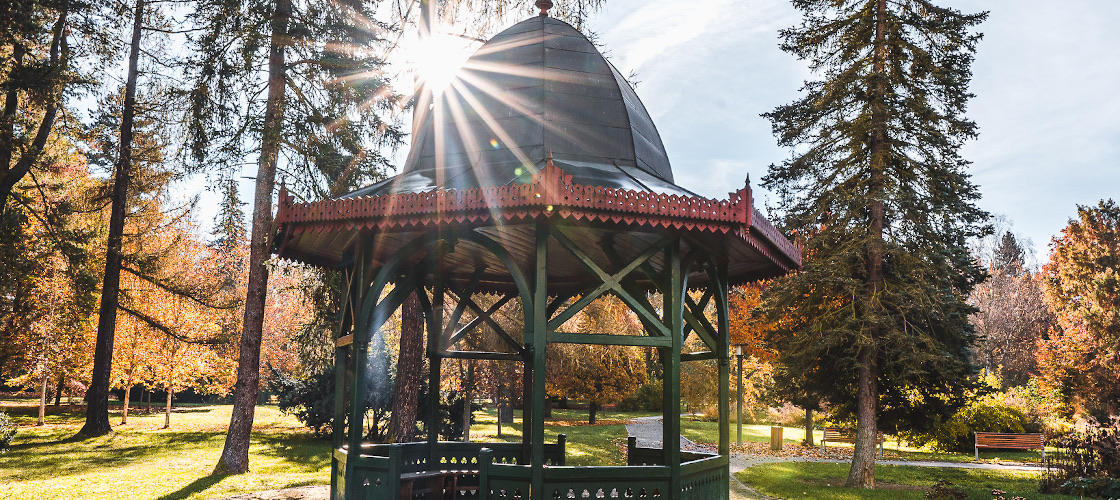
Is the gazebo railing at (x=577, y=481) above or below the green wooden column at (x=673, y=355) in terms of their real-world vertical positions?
below

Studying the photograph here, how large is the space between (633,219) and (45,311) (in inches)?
879

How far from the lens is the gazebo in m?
6.24

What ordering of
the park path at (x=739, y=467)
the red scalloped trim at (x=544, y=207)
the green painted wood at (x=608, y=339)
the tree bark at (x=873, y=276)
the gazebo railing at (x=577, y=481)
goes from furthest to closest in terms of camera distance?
1. the tree bark at (x=873, y=276)
2. the park path at (x=739, y=467)
3. the green painted wood at (x=608, y=339)
4. the gazebo railing at (x=577, y=481)
5. the red scalloped trim at (x=544, y=207)

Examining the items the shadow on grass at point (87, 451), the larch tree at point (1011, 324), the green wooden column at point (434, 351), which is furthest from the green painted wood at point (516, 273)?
the larch tree at point (1011, 324)

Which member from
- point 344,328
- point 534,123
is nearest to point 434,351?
point 344,328

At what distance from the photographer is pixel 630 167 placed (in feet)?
26.5

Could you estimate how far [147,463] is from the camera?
17625 millimetres

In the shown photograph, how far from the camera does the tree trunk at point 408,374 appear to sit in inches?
605

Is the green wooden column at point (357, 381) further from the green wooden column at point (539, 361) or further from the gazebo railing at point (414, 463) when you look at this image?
the green wooden column at point (539, 361)

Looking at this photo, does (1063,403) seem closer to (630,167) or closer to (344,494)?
(630,167)

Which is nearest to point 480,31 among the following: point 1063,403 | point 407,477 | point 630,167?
point 630,167

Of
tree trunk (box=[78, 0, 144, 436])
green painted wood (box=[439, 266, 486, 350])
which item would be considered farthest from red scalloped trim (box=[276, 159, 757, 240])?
tree trunk (box=[78, 0, 144, 436])

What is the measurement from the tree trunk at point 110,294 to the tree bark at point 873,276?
21.8 m

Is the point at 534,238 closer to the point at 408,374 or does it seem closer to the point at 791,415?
the point at 408,374
